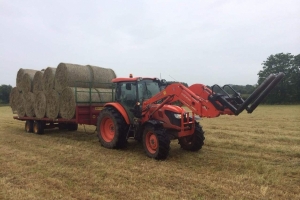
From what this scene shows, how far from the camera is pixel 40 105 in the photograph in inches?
401

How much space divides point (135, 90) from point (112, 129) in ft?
4.69

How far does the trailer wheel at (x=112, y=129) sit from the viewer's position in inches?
286

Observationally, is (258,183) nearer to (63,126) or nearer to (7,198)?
(7,198)

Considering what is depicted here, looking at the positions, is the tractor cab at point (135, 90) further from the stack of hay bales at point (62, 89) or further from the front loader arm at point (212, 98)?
the stack of hay bales at point (62, 89)

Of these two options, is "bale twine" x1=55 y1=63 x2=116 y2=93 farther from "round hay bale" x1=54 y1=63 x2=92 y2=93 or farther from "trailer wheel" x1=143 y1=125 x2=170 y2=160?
"trailer wheel" x1=143 y1=125 x2=170 y2=160

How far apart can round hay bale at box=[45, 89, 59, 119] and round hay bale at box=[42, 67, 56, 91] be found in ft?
0.60

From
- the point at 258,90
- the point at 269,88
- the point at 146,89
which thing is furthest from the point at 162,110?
the point at 269,88

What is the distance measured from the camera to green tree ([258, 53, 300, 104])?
4116 cm

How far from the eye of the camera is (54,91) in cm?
963

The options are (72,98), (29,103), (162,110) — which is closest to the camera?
(162,110)

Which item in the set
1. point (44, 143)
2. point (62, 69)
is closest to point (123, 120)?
point (44, 143)

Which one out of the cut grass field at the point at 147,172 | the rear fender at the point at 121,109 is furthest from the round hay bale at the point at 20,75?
the rear fender at the point at 121,109

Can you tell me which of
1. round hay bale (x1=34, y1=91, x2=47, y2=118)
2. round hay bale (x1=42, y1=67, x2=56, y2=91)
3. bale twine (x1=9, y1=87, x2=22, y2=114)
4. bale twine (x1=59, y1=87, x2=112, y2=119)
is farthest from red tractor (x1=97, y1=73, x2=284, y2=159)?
bale twine (x1=9, y1=87, x2=22, y2=114)

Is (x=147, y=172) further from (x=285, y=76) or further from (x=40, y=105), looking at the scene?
(x=285, y=76)
